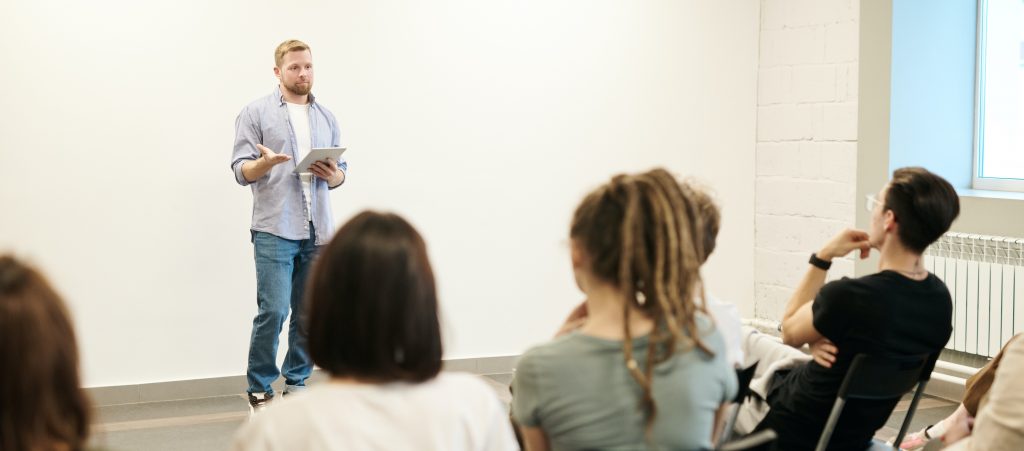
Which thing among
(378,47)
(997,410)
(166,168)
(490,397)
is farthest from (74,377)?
(378,47)

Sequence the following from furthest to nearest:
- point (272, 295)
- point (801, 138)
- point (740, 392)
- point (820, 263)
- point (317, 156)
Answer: point (801, 138) < point (272, 295) < point (317, 156) < point (820, 263) < point (740, 392)

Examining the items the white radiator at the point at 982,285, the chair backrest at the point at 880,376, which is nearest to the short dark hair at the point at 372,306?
the chair backrest at the point at 880,376

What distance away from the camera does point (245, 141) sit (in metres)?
4.23

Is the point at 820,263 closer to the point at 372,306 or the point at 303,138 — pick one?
the point at 372,306

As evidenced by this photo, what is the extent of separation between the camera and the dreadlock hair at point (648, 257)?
5.64ft

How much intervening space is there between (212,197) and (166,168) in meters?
0.24

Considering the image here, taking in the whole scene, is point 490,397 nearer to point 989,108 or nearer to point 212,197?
point 212,197

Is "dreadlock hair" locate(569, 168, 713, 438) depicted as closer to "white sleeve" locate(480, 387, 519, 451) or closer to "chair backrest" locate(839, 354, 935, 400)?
"white sleeve" locate(480, 387, 519, 451)

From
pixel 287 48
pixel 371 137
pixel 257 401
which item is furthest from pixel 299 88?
pixel 257 401

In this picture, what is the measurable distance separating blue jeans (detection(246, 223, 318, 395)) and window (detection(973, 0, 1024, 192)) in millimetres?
3298

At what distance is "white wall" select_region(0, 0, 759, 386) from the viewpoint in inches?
176

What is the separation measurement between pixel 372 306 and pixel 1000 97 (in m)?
4.50

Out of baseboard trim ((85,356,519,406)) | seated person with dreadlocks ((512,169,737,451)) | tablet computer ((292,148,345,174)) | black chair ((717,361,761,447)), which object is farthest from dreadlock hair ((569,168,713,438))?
baseboard trim ((85,356,519,406))

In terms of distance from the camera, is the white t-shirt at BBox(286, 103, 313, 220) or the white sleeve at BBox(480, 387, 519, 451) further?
the white t-shirt at BBox(286, 103, 313, 220)
